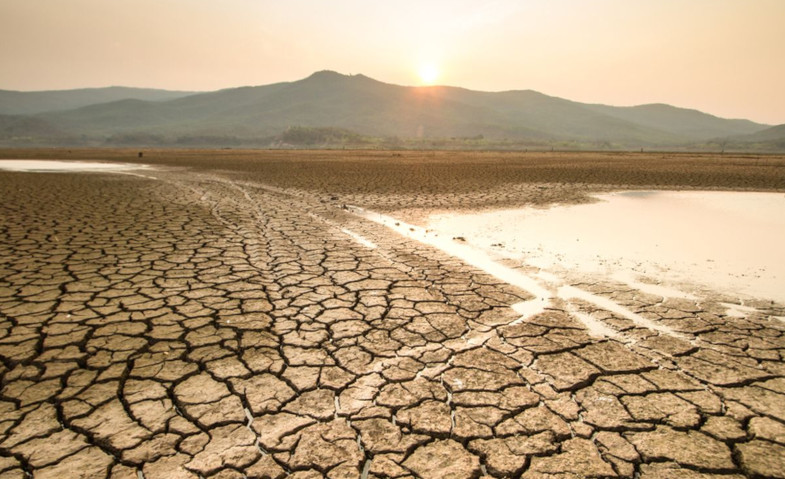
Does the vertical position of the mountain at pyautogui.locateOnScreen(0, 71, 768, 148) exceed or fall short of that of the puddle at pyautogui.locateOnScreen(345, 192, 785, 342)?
it exceeds it

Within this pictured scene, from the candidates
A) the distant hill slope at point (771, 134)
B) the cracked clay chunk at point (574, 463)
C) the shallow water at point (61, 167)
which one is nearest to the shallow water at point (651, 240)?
the cracked clay chunk at point (574, 463)

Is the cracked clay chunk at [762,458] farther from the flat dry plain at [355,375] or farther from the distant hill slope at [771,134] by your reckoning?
the distant hill slope at [771,134]

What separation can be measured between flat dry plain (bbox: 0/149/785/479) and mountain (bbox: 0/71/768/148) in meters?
107

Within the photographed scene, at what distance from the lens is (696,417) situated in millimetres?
2168

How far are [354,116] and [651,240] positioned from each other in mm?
140732

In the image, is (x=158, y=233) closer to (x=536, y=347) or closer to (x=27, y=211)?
(x=27, y=211)

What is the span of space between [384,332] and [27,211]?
8.58 meters

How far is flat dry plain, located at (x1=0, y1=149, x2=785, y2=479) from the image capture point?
187cm

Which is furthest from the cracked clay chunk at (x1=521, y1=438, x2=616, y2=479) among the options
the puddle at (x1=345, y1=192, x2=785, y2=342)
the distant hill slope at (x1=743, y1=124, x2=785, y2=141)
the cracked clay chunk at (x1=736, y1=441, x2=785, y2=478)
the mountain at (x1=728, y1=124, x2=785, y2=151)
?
the distant hill slope at (x1=743, y1=124, x2=785, y2=141)

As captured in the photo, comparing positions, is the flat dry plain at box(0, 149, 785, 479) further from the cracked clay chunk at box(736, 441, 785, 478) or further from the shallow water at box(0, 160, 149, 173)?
the shallow water at box(0, 160, 149, 173)

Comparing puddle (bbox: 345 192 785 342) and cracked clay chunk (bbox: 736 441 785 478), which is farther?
puddle (bbox: 345 192 785 342)

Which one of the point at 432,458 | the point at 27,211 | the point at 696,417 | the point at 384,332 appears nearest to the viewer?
the point at 432,458

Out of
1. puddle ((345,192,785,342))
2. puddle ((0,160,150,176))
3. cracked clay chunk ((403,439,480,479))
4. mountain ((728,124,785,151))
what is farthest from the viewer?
mountain ((728,124,785,151))

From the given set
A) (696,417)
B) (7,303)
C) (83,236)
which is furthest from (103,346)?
(83,236)
